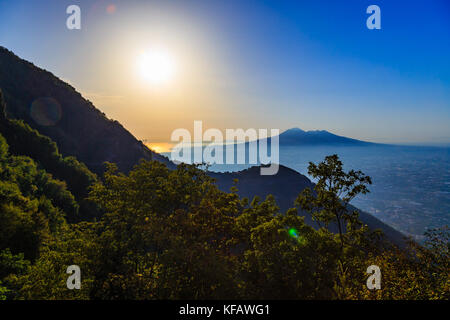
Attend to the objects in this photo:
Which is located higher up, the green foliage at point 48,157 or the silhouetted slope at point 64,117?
the silhouetted slope at point 64,117

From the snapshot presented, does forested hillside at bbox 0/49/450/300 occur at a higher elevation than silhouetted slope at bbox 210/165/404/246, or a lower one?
higher

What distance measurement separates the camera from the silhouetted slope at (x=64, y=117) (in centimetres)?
8269

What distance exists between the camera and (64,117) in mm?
94188

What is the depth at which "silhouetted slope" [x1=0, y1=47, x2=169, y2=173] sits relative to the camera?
82.7m

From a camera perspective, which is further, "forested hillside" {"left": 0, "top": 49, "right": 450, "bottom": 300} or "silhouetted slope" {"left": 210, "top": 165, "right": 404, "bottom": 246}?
"silhouetted slope" {"left": 210, "top": 165, "right": 404, "bottom": 246}

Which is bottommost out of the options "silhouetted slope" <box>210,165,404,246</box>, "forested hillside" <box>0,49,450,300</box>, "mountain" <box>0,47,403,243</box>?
"silhouetted slope" <box>210,165,404,246</box>

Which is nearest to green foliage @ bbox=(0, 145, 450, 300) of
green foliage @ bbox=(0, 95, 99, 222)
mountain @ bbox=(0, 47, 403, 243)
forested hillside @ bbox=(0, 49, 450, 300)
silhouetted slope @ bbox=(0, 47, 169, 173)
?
forested hillside @ bbox=(0, 49, 450, 300)

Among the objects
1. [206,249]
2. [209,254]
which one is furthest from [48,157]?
[209,254]

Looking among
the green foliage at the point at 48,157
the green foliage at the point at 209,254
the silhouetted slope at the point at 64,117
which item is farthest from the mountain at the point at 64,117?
the green foliage at the point at 209,254

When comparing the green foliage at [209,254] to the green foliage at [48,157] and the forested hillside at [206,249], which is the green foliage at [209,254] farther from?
the green foliage at [48,157]

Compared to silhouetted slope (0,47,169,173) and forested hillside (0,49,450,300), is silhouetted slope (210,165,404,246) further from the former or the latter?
forested hillside (0,49,450,300)

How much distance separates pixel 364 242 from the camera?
51.5 feet
